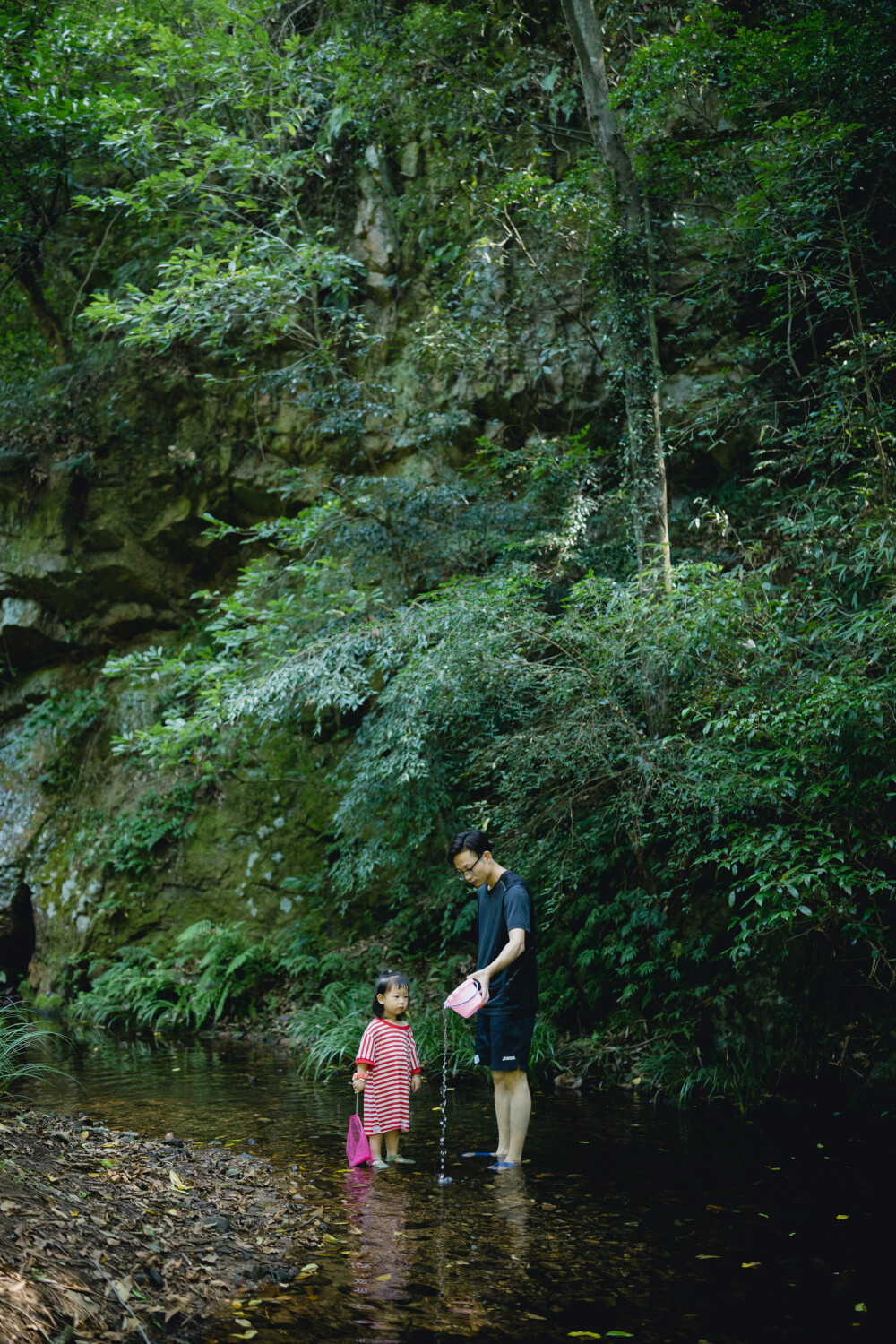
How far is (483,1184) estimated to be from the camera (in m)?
4.84

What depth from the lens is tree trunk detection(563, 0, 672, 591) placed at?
891 cm

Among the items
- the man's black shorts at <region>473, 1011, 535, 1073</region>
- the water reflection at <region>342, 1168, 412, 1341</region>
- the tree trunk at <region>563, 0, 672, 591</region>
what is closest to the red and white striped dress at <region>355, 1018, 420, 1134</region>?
the water reflection at <region>342, 1168, 412, 1341</region>

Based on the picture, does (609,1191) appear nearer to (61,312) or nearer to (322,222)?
(322,222)

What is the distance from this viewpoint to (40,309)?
601 inches

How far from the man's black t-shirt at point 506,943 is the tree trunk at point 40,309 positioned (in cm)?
1343

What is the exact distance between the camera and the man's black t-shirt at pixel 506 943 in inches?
206

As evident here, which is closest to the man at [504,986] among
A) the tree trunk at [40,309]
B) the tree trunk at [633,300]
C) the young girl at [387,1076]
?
the young girl at [387,1076]

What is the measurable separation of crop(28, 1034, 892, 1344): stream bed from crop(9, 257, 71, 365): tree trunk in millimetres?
12391

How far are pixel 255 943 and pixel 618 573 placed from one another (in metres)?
5.91

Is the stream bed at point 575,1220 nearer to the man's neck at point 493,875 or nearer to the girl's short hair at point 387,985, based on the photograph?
the girl's short hair at point 387,985

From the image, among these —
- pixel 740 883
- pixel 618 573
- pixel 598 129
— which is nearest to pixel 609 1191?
pixel 740 883

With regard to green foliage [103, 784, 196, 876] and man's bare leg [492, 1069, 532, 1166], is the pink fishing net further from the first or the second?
green foliage [103, 784, 196, 876]

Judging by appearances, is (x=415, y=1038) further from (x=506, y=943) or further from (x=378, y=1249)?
(x=378, y=1249)

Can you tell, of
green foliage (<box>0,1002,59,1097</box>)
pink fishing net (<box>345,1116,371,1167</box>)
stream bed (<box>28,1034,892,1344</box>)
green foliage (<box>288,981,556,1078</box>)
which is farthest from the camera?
green foliage (<box>288,981,556,1078</box>)
